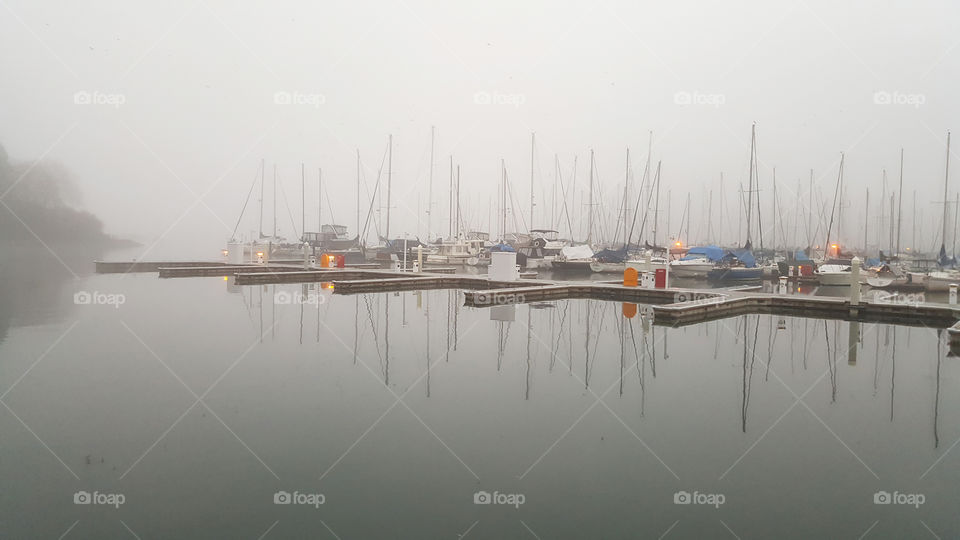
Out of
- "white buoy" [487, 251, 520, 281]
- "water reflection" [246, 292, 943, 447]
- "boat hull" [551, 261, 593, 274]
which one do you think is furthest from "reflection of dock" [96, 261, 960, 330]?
"boat hull" [551, 261, 593, 274]

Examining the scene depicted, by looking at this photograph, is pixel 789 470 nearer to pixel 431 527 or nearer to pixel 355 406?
pixel 431 527

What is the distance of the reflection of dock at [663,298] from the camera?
17.5 m

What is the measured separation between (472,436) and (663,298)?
17.0 meters

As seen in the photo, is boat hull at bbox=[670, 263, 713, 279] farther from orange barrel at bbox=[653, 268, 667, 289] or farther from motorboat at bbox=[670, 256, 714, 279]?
orange barrel at bbox=[653, 268, 667, 289]

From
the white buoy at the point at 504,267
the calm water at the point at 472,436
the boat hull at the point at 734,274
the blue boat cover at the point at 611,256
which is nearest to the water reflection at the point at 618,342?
the calm water at the point at 472,436

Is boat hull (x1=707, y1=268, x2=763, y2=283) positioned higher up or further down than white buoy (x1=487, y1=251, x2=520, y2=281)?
further down

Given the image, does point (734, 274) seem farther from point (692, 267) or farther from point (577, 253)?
point (577, 253)

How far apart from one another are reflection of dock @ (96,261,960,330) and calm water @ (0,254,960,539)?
15.5ft

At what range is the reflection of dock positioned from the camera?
57.6 ft

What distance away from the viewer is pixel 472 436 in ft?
21.5

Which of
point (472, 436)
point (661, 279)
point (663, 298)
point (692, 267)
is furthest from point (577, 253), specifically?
point (472, 436)

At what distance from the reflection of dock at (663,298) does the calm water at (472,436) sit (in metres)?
4.74

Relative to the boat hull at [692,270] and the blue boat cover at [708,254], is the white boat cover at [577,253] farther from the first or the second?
the blue boat cover at [708,254]

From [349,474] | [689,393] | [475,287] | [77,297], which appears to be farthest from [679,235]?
[349,474]
